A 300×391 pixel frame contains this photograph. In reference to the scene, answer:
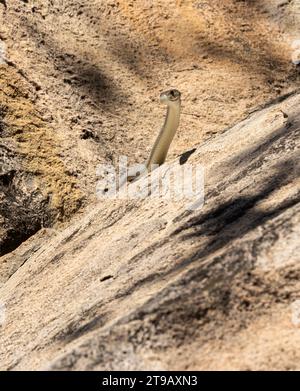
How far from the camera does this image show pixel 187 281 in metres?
3.16

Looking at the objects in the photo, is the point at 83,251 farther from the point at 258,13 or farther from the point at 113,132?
the point at 258,13

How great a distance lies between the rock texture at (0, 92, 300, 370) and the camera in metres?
2.92

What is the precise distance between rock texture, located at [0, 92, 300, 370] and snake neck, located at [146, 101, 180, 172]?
608 millimetres

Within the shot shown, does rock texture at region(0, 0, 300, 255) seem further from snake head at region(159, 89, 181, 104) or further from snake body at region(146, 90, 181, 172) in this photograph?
snake head at region(159, 89, 181, 104)

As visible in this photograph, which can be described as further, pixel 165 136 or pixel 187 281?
pixel 165 136

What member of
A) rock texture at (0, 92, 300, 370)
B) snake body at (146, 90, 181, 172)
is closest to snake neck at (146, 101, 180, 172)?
snake body at (146, 90, 181, 172)

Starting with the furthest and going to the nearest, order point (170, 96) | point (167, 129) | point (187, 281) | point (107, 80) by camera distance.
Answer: point (107, 80)
point (167, 129)
point (170, 96)
point (187, 281)

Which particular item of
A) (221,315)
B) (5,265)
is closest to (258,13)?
(5,265)

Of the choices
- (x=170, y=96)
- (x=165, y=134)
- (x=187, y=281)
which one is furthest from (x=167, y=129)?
(x=187, y=281)

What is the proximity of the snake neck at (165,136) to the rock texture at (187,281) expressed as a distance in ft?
2.00

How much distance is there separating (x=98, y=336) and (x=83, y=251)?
2.38 meters

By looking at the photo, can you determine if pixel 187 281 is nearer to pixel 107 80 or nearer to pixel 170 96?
pixel 170 96

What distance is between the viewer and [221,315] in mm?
3006

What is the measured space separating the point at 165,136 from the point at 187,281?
353 cm
